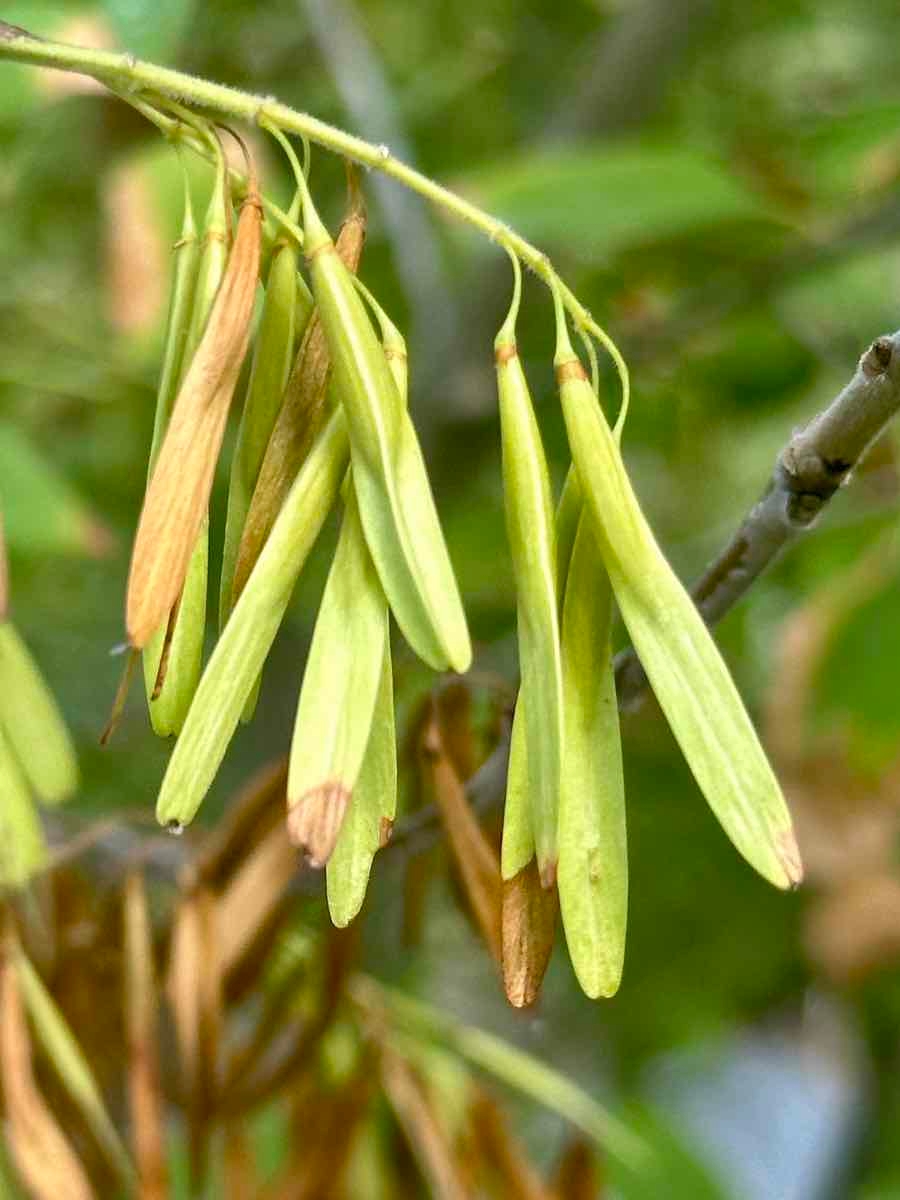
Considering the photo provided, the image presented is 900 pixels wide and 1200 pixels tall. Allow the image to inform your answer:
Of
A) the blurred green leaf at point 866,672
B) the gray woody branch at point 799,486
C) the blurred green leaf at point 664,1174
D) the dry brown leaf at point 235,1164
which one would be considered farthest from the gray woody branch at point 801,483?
the blurred green leaf at point 664,1174

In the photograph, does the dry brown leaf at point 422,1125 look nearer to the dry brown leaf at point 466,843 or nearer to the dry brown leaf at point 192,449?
the dry brown leaf at point 466,843

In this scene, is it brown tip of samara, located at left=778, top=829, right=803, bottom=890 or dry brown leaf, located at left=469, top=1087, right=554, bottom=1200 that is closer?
brown tip of samara, located at left=778, top=829, right=803, bottom=890

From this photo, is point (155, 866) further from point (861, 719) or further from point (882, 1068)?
point (882, 1068)

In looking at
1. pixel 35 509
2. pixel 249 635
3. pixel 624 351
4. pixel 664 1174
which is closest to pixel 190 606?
pixel 249 635

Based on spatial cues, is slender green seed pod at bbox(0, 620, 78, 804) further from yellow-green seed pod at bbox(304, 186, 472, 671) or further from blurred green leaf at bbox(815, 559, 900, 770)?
blurred green leaf at bbox(815, 559, 900, 770)

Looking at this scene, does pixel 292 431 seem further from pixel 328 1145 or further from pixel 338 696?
pixel 328 1145

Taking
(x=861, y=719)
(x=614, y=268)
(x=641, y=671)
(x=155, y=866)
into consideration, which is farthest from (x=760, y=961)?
(x=641, y=671)

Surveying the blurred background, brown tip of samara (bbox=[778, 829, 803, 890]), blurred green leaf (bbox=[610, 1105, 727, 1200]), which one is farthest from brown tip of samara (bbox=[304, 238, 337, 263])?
blurred green leaf (bbox=[610, 1105, 727, 1200])

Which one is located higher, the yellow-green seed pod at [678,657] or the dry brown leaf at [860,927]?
the yellow-green seed pod at [678,657]
